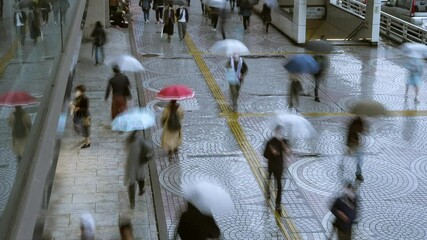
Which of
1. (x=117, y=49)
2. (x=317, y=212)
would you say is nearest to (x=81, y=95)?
(x=317, y=212)

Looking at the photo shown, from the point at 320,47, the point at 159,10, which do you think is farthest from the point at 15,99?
the point at 159,10

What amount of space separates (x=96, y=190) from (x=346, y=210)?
4.60 meters

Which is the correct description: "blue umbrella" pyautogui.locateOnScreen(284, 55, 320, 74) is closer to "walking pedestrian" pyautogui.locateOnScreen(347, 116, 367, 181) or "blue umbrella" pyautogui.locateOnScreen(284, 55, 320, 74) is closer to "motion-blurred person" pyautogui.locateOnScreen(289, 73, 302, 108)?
"motion-blurred person" pyautogui.locateOnScreen(289, 73, 302, 108)

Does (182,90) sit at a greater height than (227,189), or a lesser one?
greater

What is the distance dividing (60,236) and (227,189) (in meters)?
3.02

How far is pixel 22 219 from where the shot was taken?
3793 millimetres

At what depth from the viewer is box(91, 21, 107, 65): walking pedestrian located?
19234 mm

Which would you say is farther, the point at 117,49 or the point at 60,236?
the point at 117,49

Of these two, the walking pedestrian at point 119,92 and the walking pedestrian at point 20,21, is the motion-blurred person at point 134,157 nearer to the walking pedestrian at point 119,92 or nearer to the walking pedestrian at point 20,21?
the walking pedestrian at point 119,92

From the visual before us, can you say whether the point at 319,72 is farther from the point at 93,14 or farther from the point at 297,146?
the point at 93,14

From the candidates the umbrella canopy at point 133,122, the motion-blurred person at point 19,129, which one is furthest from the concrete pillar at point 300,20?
the motion-blurred person at point 19,129

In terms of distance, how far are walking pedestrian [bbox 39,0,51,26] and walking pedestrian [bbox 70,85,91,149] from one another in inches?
203

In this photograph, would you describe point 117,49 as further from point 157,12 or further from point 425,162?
point 425,162

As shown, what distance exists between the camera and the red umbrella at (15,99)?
142 inches
